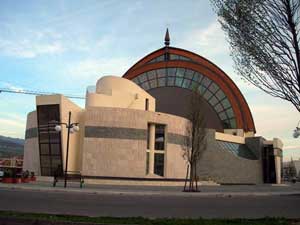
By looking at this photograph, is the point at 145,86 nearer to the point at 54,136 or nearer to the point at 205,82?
the point at 205,82

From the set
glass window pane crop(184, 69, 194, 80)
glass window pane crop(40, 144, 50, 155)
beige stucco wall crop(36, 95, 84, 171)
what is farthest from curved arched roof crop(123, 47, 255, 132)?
glass window pane crop(40, 144, 50, 155)

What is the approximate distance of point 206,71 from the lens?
6862cm

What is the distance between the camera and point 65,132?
45.2 metres

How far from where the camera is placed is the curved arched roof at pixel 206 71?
6775 centimetres

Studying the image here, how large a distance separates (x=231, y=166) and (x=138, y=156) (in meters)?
17.9

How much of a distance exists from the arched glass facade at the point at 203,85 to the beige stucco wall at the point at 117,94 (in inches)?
614

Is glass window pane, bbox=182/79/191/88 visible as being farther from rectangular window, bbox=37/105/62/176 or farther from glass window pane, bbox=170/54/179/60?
rectangular window, bbox=37/105/62/176

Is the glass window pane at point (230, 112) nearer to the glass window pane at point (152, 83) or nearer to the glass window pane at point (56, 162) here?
the glass window pane at point (152, 83)

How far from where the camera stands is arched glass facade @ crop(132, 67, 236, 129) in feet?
223

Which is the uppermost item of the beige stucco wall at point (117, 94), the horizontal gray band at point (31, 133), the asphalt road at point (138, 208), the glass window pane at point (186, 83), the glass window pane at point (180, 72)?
the glass window pane at point (180, 72)

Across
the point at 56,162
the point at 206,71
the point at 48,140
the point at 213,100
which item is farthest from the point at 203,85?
the point at 56,162

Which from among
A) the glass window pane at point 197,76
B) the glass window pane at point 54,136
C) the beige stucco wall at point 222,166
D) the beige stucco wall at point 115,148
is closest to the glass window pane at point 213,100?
the glass window pane at point 197,76

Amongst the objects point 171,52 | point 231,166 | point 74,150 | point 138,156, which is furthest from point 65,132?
point 171,52

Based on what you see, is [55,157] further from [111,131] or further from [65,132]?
[111,131]
